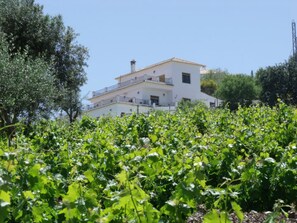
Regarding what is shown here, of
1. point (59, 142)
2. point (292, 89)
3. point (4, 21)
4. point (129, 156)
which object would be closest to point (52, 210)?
point (129, 156)

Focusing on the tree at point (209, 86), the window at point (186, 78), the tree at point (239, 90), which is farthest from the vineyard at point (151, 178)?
the tree at point (209, 86)

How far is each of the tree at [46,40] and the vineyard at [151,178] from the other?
10088 millimetres

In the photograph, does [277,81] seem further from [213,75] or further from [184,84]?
[213,75]

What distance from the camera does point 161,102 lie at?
49094 millimetres

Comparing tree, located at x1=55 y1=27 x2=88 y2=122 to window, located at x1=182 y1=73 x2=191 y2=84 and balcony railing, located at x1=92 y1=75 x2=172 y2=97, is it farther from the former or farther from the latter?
window, located at x1=182 y1=73 x2=191 y2=84

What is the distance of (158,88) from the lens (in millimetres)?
48531

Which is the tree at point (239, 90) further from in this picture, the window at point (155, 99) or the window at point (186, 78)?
the window at point (155, 99)

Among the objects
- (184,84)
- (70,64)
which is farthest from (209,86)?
(70,64)

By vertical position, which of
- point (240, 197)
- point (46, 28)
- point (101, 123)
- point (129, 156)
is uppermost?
point (46, 28)

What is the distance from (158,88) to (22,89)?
34.8 metres

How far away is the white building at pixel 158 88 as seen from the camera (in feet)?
155

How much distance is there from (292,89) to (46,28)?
28.2m

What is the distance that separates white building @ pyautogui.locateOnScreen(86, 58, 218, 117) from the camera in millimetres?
47250

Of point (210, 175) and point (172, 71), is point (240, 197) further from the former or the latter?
point (172, 71)
